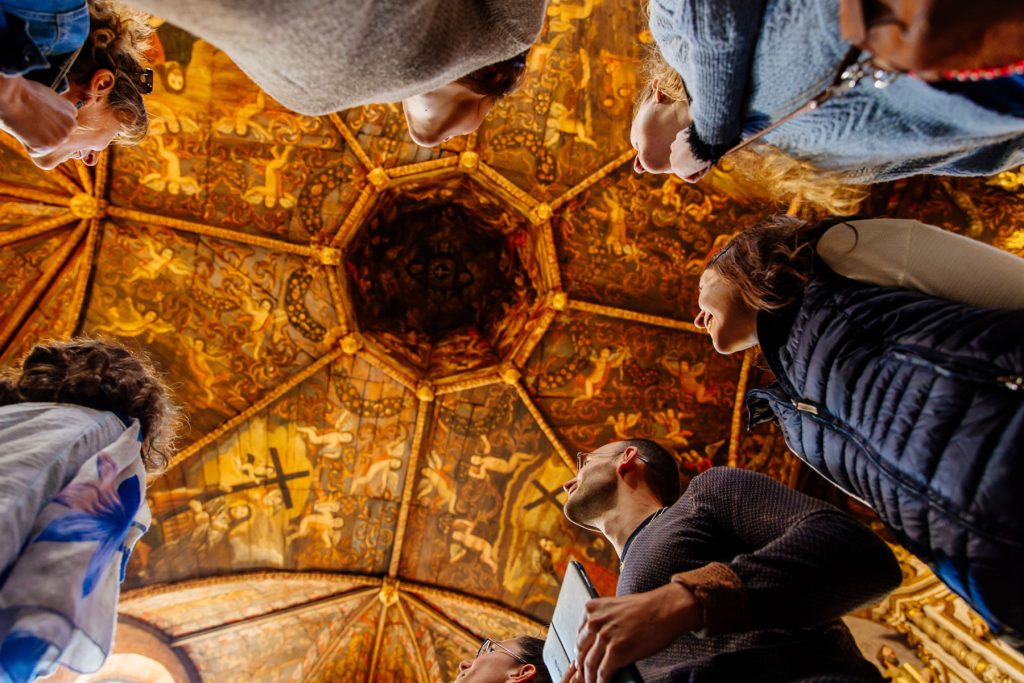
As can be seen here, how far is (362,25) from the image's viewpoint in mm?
1165

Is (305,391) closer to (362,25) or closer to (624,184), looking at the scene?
(624,184)

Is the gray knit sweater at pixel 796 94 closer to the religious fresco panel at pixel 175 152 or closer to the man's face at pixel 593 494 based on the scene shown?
the man's face at pixel 593 494

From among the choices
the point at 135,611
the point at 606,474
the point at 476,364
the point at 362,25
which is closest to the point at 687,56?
the point at 362,25

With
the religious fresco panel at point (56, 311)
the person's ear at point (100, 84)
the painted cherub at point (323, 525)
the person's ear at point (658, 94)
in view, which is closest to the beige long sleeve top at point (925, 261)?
the person's ear at point (658, 94)

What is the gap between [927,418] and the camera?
1.40 m

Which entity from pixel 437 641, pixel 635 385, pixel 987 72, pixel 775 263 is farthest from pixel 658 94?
pixel 437 641

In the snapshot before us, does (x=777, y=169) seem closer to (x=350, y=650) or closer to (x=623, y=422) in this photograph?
(x=623, y=422)

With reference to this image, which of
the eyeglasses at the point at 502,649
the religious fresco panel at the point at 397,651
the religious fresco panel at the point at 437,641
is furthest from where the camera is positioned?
the religious fresco panel at the point at 397,651

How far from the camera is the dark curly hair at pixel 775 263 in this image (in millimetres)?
1937

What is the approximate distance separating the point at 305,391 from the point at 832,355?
574 centimetres

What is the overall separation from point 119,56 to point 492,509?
17.5ft

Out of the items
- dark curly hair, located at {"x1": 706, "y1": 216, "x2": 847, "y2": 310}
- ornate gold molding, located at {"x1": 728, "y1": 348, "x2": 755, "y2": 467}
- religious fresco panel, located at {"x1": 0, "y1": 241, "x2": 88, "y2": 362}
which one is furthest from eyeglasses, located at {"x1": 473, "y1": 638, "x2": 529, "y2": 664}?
religious fresco panel, located at {"x1": 0, "y1": 241, "x2": 88, "y2": 362}

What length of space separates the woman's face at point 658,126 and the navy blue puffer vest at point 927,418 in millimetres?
622

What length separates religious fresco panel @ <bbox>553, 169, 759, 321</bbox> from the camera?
6.41 meters
